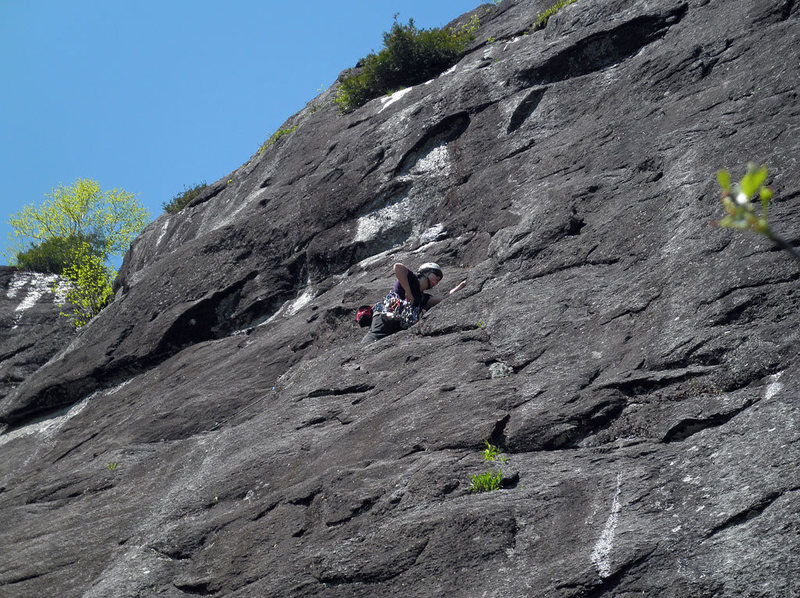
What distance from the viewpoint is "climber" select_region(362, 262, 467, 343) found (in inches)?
557

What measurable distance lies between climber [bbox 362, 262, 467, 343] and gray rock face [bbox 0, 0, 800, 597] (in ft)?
2.06

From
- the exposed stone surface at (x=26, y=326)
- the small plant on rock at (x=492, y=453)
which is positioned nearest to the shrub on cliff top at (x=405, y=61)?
the exposed stone surface at (x=26, y=326)

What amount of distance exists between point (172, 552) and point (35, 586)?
2.66 metres

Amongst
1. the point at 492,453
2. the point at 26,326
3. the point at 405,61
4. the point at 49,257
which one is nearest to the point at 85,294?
the point at 26,326

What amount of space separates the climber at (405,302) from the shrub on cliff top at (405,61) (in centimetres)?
1012

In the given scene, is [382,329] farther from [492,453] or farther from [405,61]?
[405,61]

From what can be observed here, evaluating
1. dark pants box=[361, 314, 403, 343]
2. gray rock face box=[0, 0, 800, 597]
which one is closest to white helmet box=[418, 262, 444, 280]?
gray rock face box=[0, 0, 800, 597]

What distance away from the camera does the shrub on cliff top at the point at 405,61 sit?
22.7m

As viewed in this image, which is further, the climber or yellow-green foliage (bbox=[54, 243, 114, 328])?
yellow-green foliage (bbox=[54, 243, 114, 328])

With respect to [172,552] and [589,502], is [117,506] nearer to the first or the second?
[172,552]

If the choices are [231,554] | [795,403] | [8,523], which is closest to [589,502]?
[795,403]

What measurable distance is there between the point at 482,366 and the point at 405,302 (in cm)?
307

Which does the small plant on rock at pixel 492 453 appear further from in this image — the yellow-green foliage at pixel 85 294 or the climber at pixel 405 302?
the yellow-green foliage at pixel 85 294

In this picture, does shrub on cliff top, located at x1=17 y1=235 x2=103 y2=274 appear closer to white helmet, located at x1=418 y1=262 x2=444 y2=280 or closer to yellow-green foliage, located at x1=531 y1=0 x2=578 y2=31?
yellow-green foliage, located at x1=531 y1=0 x2=578 y2=31
